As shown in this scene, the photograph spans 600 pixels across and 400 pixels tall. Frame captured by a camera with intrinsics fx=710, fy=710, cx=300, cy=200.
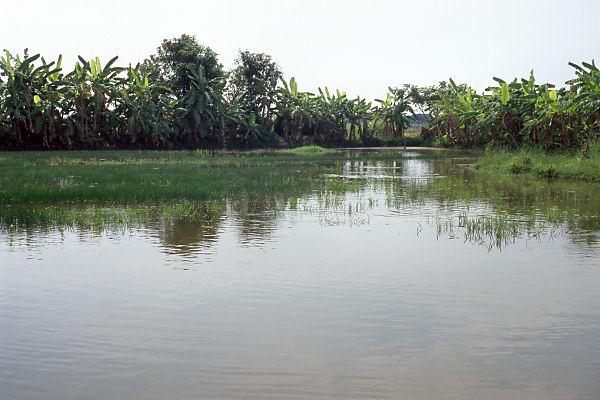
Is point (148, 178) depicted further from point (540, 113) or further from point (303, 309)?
point (540, 113)

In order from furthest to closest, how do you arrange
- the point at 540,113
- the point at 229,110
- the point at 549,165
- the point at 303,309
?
the point at 229,110 < the point at 540,113 < the point at 549,165 < the point at 303,309

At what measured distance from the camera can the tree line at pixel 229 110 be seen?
2772 cm

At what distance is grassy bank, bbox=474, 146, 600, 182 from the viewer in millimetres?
19750

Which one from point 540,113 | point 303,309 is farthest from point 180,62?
point 303,309

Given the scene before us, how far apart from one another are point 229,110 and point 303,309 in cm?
3268

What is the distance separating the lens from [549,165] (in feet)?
70.0

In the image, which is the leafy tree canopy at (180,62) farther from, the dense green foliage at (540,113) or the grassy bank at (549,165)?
the grassy bank at (549,165)

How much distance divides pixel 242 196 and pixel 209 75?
24.9 metres

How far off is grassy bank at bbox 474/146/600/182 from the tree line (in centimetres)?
158

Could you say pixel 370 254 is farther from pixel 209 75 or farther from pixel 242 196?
pixel 209 75

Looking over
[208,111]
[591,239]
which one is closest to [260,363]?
[591,239]

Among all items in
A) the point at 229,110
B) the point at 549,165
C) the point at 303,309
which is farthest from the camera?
the point at 229,110

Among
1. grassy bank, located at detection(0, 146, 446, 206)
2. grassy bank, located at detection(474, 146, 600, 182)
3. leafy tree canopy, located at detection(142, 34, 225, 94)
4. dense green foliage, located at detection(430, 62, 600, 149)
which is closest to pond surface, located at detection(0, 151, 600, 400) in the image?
grassy bank, located at detection(0, 146, 446, 206)

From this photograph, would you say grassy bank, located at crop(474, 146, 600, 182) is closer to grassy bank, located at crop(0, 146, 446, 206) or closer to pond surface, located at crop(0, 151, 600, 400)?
grassy bank, located at crop(0, 146, 446, 206)
